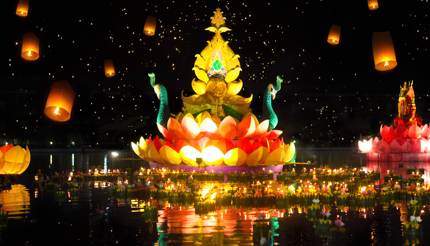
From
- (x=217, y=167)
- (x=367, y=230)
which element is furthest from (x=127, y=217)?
(x=217, y=167)

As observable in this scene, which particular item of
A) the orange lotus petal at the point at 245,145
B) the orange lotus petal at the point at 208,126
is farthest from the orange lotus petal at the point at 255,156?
the orange lotus petal at the point at 208,126

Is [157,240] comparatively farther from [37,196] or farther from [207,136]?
[207,136]

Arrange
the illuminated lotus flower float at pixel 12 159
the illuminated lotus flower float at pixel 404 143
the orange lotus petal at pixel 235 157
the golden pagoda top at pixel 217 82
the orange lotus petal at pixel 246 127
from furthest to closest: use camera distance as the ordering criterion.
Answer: the illuminated lotus flower float at pixel 404 143, the golden pagoda top at pixel 217 82, the orange lotus petal at pixel 246 127, the orange lotus petal at pixel 235 157, the illuminated lotus flower float at pixel 12 159

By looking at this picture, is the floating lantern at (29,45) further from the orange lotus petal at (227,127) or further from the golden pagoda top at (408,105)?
the golden pagoda top at (408,105)

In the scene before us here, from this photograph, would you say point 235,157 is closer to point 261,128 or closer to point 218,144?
point 218,144

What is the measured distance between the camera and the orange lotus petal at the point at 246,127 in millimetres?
17438

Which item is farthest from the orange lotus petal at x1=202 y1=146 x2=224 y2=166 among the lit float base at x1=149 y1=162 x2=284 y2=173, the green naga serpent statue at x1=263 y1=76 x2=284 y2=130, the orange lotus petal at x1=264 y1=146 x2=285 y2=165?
the green naga serpent statue at x1=263 y1=76 x2=284 y2=130

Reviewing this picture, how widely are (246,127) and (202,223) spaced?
28.4 feet

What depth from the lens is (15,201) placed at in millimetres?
11875

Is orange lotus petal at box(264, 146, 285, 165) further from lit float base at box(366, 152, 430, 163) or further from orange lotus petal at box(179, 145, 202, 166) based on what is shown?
lit float base at box(366, 152, 430, 163)

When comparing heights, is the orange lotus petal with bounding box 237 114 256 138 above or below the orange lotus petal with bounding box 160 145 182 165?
above

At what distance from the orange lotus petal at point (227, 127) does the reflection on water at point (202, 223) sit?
5276 millimetres

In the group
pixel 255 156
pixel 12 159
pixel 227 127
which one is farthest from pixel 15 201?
pixel 255 156

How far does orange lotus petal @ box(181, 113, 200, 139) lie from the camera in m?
17.3
